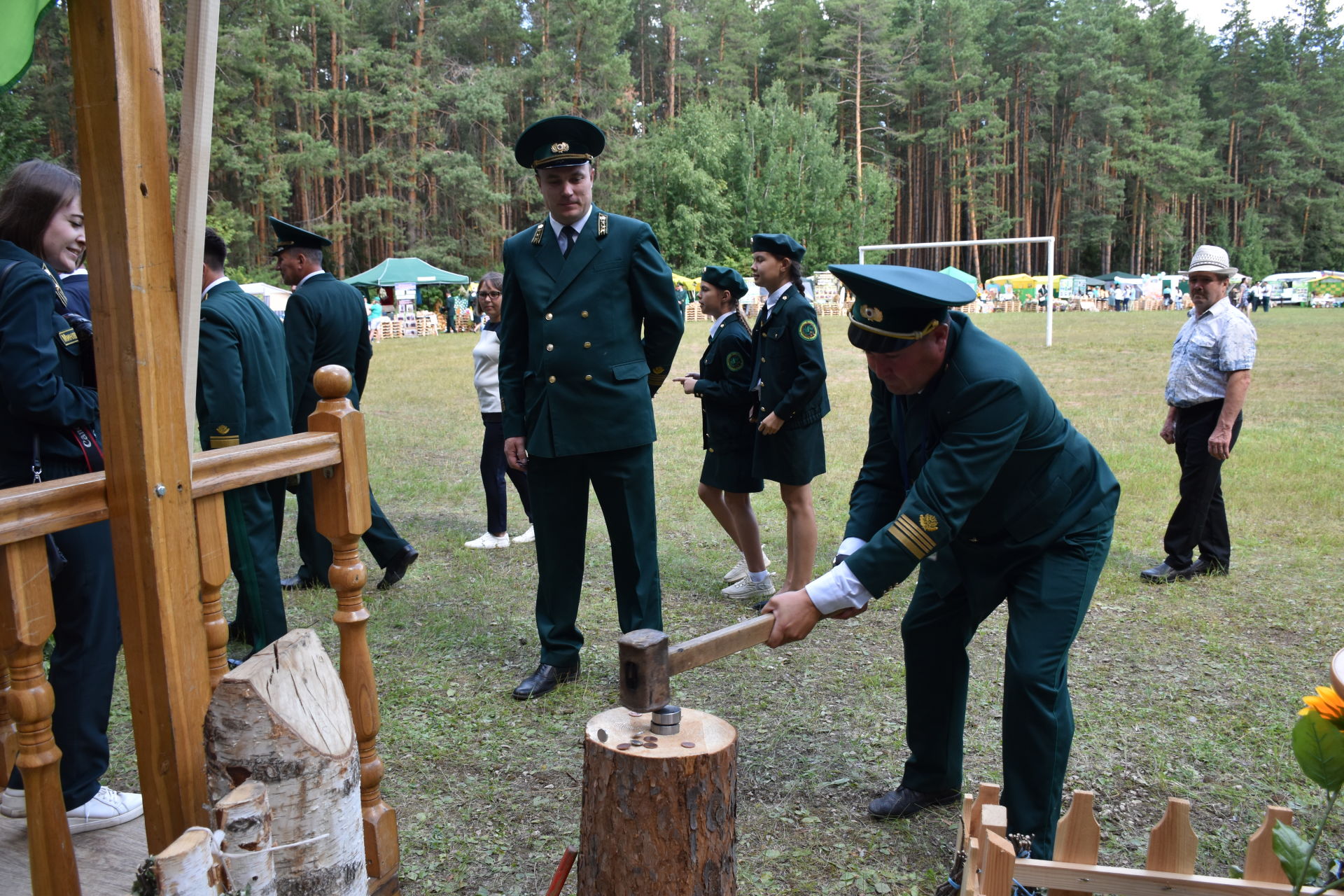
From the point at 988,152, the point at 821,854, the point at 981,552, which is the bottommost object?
the point at 821,854

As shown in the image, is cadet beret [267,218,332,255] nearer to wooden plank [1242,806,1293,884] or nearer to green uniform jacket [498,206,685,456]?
green uniform jacket [498,206,685,456]

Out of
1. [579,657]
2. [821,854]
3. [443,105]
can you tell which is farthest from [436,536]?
[443,105]

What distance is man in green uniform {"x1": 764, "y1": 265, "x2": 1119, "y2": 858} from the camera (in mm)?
2613

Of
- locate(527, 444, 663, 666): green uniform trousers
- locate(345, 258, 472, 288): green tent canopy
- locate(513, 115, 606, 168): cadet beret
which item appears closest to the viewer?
locate(513, 115, 606, 168): cadet beret

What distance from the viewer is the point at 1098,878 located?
87.5 inches

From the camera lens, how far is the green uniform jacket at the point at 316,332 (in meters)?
5.65

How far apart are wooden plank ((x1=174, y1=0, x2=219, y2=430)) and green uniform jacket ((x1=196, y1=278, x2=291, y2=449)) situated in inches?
90.8

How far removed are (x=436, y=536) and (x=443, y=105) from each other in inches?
1577

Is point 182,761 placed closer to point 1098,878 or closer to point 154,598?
point 154,598

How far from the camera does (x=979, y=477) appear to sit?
2609mm

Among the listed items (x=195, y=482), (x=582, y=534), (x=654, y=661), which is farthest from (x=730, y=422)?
(x=195, y=482)

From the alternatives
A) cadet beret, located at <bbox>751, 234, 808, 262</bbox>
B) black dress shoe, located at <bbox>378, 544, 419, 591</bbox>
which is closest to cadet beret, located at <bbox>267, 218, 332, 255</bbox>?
black dress shoe, located at <bbox>378, 544, 419, 591</bbox>

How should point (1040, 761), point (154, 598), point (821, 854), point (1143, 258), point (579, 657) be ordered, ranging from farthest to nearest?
point (1143, 258) → point (579, 657) → point (821, 854) → point (1040, 761) → point (154, 598)

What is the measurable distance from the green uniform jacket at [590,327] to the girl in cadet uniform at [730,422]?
4.18ft
